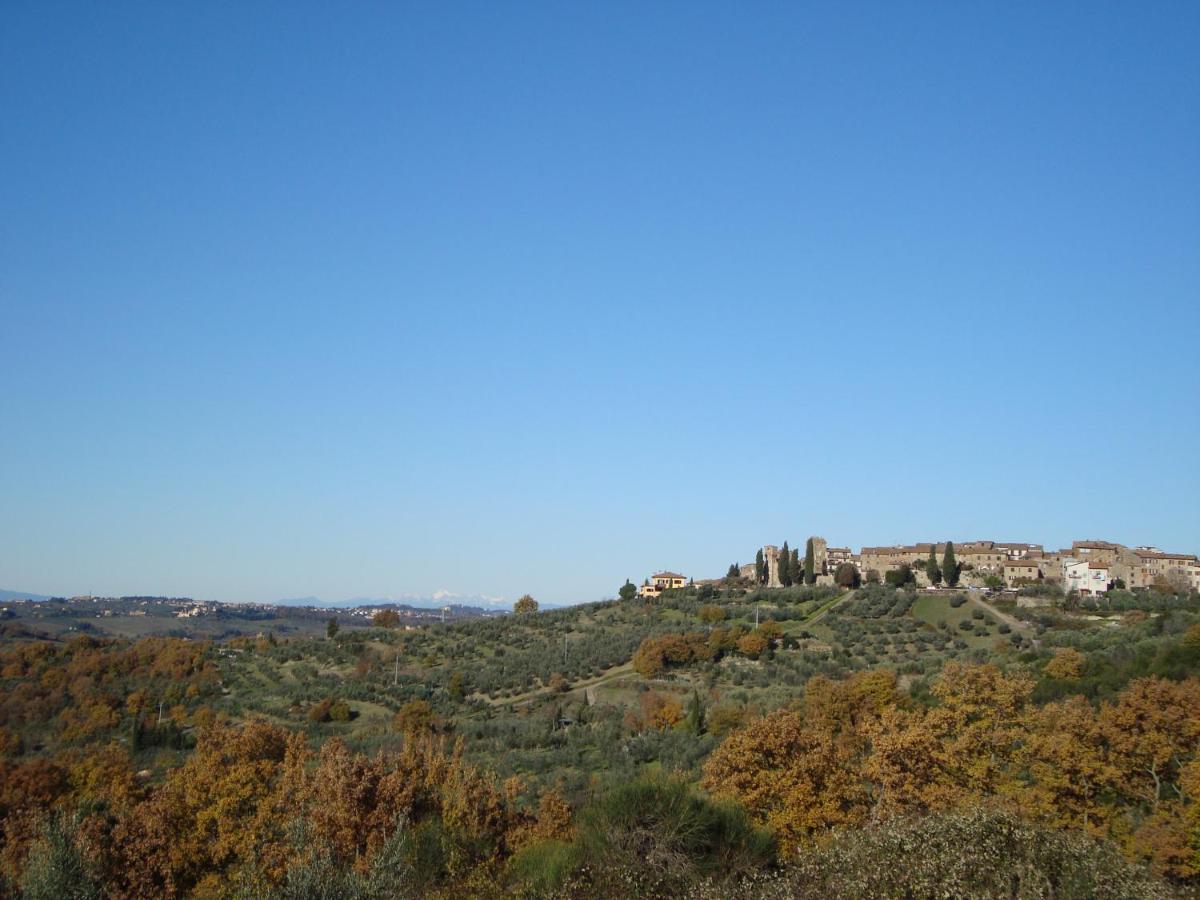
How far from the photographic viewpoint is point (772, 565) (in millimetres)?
106125

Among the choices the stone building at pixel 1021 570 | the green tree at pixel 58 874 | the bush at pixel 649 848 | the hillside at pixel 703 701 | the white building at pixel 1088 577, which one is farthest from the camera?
the stone building at pixel 1021 570

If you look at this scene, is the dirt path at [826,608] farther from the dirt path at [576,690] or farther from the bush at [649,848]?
the bush at [649,848]

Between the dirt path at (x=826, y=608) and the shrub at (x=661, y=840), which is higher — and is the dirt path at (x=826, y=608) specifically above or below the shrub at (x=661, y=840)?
above

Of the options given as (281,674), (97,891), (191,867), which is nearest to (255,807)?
(191,867)

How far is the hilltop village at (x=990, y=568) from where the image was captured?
89.3 m

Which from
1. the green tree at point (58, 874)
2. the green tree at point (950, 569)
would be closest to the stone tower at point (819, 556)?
the green tree at point (950, 569)

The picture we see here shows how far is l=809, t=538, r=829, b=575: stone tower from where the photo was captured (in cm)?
10281

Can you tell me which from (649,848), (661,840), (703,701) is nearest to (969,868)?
(661,840)

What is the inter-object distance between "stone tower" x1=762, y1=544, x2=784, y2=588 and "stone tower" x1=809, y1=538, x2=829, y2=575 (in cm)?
400

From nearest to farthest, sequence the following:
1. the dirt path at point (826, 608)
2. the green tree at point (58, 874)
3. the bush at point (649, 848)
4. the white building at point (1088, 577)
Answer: the bush at point (649, 848), the green tree at point (58, 874), the dirt path at point (826, 608), the white building at point (1088, 577)

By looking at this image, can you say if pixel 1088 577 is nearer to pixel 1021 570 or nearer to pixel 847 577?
pixel 1021 570

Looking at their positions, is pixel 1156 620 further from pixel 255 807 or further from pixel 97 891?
pixel 97 891

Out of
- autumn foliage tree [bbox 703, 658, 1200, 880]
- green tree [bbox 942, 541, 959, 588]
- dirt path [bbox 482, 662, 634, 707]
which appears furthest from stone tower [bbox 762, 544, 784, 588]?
autumn foliage tree [bbox 703, 658, 1200, 880]

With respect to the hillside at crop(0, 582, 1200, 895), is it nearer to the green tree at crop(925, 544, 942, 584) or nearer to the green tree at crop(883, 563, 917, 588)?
the green tree at crop(883, 563, 917, 588)
